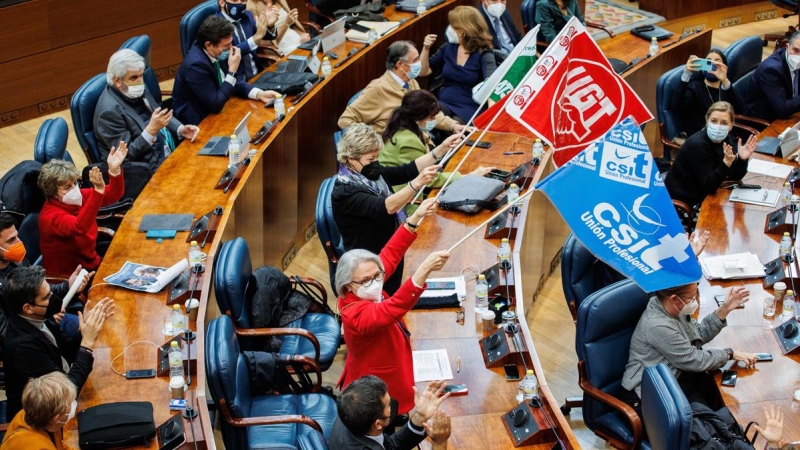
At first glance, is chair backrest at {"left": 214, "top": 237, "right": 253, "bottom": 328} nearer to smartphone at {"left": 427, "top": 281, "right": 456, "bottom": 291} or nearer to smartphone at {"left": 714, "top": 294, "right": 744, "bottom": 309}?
smartphone at {"left": 427, "top": 281, "right": 456, "bottom": 291}

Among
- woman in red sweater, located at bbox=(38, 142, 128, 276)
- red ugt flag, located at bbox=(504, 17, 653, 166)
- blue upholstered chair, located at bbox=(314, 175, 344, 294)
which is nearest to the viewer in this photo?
red ugt flag, located at bbox=(504, 17, 653, 166)

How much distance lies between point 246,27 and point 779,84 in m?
4.08

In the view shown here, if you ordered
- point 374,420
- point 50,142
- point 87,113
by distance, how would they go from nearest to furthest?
1. point 374,420
2. point 50,142
3. point 87,113

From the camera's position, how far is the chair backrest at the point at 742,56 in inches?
326

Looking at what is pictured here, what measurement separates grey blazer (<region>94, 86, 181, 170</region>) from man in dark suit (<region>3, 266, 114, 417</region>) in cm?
203

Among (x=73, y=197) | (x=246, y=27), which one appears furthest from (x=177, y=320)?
(x=246, y=27)

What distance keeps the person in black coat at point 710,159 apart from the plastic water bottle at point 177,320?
133 inches

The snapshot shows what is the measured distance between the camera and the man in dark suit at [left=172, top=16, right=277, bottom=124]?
7004 millimetres

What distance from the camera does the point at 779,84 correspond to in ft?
25.5

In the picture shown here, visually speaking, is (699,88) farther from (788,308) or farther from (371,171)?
(371,171)

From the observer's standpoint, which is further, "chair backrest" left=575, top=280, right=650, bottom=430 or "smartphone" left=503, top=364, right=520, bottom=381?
"chair backrest" left=575, top=280, right=650, bottom=430

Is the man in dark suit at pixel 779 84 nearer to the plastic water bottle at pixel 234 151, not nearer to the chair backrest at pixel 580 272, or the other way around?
the chair backrest at pixel 580 272

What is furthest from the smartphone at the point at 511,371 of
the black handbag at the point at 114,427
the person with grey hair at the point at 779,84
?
the person with grey hair at the point at 779,84

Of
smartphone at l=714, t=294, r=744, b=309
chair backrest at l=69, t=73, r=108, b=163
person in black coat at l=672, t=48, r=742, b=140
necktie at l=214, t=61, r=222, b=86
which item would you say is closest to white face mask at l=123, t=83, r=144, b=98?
chair backrest at l=69, t=73, r=108, b=163
